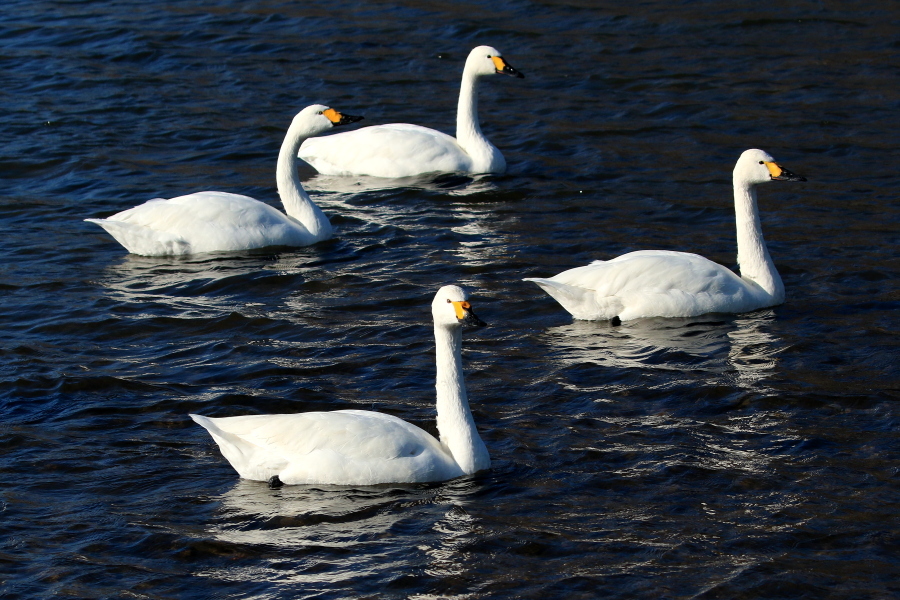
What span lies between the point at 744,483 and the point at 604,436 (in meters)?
1.04

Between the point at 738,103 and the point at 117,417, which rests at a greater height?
the point at 738,103

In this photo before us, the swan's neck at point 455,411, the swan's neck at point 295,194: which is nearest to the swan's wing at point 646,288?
the swan's neck at point 455,411

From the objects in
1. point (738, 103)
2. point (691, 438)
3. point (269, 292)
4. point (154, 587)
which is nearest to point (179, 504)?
point (154, 587)

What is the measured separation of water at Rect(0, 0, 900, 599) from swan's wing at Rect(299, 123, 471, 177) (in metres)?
0.24

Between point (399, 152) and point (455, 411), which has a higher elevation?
point (399, 152)

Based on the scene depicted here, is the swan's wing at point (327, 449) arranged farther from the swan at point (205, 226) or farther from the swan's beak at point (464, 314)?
the swan at point (205, 226)

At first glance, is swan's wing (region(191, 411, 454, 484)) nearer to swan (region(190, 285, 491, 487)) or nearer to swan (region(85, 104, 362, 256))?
swan (region(190, 285, 491, 487))

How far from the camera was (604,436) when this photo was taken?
8.43m

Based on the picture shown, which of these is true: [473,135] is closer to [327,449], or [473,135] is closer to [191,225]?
[191,225]

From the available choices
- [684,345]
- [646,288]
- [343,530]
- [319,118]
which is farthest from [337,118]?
[343,530]

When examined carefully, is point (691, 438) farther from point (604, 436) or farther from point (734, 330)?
point (734, 330)

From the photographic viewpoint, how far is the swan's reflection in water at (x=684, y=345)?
9664mm

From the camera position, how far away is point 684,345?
10.2 meters

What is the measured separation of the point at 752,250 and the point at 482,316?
2.35 metres
